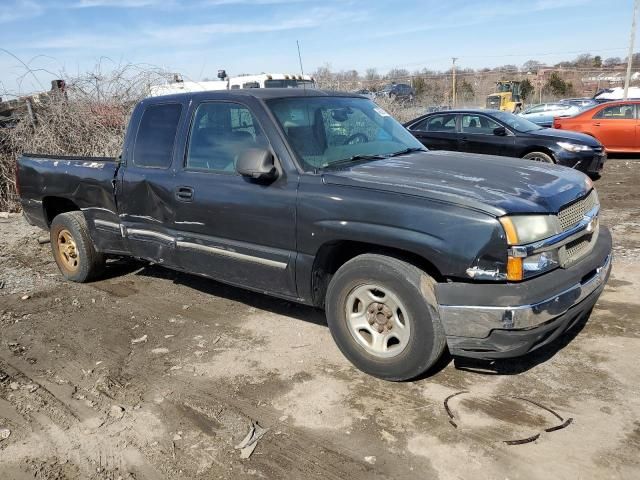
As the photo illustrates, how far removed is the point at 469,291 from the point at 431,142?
8637mm

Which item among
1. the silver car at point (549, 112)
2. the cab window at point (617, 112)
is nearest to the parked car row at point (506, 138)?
the cab window at point (617, 112)

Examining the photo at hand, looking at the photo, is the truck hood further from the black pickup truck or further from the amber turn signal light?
the amber turn signal light

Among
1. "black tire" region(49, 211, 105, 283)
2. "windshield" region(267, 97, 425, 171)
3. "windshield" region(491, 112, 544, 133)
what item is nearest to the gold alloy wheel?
"black tire" region(49, 211, 105, 283)

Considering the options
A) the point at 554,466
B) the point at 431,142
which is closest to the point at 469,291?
the point at 554,466

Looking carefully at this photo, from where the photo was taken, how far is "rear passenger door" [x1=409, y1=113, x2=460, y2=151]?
1095 cm

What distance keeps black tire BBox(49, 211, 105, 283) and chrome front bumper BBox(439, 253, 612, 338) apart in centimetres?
395

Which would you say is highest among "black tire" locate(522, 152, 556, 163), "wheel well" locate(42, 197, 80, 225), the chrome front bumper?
"wheel well" locate(42, 197, 80, 225)

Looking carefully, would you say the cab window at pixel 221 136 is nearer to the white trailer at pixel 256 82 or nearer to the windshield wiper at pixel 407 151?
the windshield wiper at pixel 407 151

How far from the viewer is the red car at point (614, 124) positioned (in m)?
13.3

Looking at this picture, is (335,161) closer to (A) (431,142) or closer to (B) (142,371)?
(B) (142,371)

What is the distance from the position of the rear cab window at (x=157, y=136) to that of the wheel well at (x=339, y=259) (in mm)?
1692

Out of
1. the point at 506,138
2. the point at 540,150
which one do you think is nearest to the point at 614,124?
the point at 540,150

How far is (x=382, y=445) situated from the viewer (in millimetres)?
2891

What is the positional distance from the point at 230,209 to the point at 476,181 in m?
1.77
